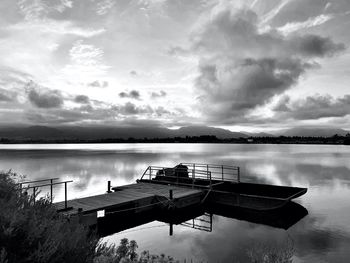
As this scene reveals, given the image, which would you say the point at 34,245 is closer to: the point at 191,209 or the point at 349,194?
the point at 191,209

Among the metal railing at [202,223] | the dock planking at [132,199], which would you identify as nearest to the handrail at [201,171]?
the dock planking at [132,199]

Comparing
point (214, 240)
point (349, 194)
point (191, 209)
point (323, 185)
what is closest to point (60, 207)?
point (214, 240)

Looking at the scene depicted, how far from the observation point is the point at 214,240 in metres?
14.9

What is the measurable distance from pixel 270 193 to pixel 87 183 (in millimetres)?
25616

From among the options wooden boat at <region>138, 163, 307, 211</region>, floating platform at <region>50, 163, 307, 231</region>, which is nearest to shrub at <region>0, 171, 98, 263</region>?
floating platform at <region>50, 163, 307, 231</region>

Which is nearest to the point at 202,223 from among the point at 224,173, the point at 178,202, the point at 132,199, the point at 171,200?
the point at 178,202

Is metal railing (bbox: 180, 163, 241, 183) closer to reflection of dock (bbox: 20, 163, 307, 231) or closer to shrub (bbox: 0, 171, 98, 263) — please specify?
reflection of dock (bbox: 20, 163, 307, 231)

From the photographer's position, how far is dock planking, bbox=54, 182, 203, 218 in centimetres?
1466

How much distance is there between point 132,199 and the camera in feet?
54.7

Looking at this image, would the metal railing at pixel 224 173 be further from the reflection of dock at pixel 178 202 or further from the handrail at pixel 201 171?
the reflection of dock at pixel 178 202

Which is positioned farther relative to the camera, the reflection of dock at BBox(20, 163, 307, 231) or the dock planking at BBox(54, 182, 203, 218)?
the reflection of dock at BBox(20, 163, 307, 231)

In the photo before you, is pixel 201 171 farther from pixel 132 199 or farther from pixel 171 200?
pixel 132 199

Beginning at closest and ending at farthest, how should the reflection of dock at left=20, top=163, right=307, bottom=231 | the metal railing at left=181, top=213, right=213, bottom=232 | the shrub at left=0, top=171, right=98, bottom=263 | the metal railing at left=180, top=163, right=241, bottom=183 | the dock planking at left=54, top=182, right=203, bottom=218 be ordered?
the shrub at left=0, top=171, right=98, bottom=263 → the dock planking at left=54, top=182, right=203, bottom=218 → the reflection of dock at left=20, top=163, right=307, bottom=231 → the metal railing at left=181, top=213, right=213, bottom=232 → the metal railing at left=180, top=163, right=241, bottom=183

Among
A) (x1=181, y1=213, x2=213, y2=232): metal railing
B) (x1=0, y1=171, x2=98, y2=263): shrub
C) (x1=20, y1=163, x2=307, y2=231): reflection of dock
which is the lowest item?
(x1=181, y1=213, x2=213, y2=232): metal railing
